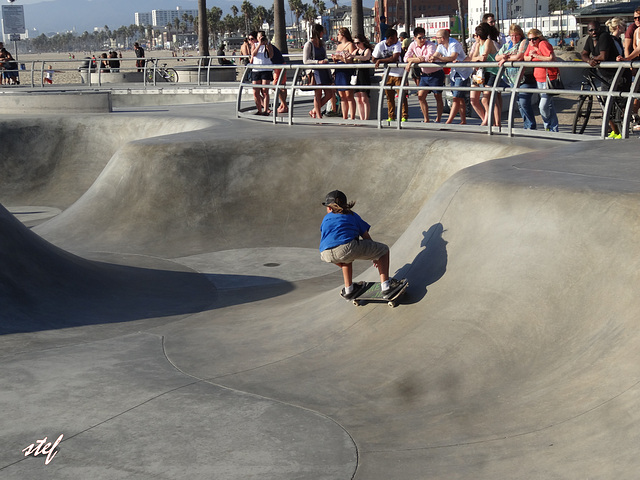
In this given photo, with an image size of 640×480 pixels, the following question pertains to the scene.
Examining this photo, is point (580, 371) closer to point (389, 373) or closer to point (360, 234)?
point (389, 373)

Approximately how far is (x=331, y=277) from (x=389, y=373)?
460cm

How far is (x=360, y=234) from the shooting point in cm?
718

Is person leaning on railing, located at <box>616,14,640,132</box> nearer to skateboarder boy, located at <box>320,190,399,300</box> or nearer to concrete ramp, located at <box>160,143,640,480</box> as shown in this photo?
concrete ramp, located at <box>160,143,640,480</box>

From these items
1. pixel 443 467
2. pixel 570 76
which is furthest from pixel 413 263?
pixel 570 76

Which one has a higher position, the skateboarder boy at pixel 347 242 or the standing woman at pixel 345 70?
the standing woman at pixel 345 70

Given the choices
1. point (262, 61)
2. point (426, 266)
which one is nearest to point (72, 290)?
point (426, 266)

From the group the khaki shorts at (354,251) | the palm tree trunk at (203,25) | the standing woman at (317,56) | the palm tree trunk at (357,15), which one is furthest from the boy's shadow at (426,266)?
the palm tree trunk at (203,25)

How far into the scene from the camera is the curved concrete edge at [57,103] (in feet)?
70.5

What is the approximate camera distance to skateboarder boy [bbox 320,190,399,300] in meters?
7.04

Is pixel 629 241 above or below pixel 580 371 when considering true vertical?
above

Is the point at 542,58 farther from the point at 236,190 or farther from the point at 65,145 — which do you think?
the point at 65,145

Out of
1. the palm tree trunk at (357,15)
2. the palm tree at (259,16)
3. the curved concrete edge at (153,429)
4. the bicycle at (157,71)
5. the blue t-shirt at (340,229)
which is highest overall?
the palm tree at (259,16)

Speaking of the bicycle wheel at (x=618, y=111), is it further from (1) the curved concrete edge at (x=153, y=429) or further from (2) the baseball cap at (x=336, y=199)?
(1) the curved concrete edge at (x=153, y=429)

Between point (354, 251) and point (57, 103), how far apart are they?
1675 centimetres
